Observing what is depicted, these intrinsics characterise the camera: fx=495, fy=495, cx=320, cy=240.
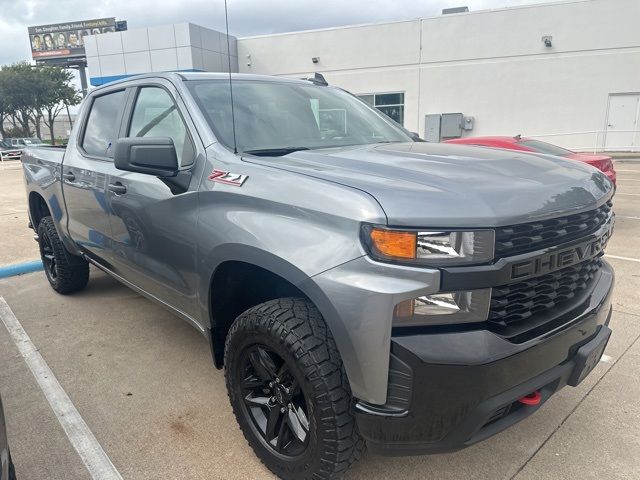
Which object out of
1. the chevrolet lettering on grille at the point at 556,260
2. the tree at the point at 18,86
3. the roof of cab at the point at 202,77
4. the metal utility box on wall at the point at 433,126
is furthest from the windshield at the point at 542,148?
the tree at the point at 18,86

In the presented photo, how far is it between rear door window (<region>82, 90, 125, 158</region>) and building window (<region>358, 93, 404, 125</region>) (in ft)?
74.7

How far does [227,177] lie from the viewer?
2.35 m

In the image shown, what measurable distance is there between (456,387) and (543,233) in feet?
2.19

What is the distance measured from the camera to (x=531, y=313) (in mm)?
1888

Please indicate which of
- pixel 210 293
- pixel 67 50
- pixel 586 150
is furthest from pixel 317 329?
pixel 67 50

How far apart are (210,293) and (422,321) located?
3.93 feet

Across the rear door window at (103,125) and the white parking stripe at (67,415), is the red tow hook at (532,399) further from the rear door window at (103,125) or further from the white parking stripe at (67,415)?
the rear door window at (103,125)

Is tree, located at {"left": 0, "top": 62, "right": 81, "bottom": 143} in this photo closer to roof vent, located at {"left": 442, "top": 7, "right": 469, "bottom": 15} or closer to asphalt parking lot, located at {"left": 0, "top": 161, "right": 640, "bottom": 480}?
roof vent, located at {"left": 442, "top": 7, "right": 469, "bottom": 15}

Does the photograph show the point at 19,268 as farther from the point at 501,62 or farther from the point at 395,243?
the point at 501,62

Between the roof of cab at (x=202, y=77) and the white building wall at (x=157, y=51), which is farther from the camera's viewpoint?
the white building wall at (x=157, y=51)

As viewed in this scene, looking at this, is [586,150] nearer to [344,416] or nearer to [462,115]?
[462,115]

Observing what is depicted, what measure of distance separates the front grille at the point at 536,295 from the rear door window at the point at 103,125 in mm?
2812

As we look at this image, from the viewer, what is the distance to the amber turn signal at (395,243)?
67.1 inches

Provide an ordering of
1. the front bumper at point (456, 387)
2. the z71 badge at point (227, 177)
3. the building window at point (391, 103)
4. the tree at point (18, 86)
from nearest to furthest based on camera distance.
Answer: the front bumper at point (456, 387) < the z71 badge at point (227, 177) < the building window at point (391, 103) < the tree at point (18, 86)
